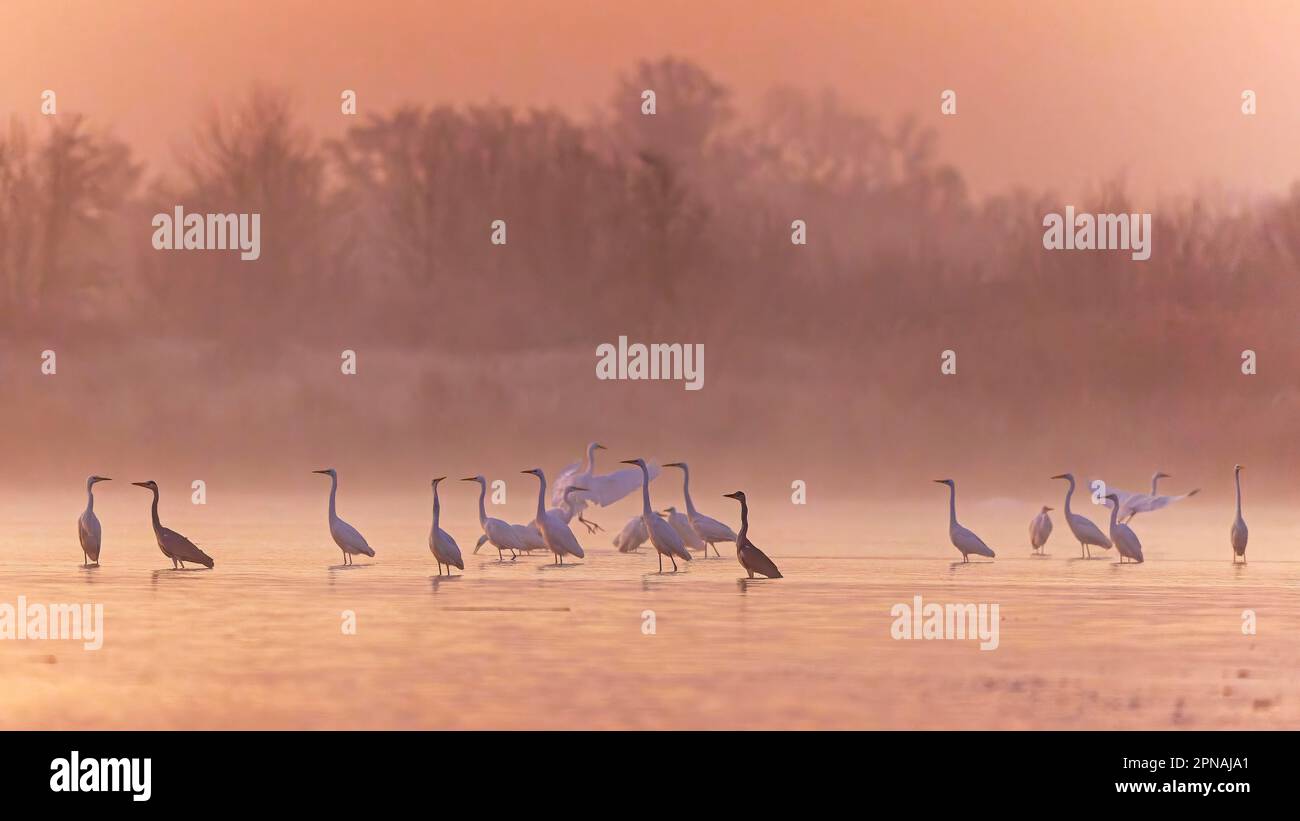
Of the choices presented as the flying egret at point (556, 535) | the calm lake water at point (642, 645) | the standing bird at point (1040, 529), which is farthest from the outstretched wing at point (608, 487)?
the standing bird at point (1040, 529)

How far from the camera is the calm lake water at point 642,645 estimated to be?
12.2m

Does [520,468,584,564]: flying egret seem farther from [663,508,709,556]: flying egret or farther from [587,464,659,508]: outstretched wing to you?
[587,464,659,508]: outstretched wing

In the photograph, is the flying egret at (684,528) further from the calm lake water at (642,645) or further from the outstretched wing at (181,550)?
the outstretched wing at (181,550)

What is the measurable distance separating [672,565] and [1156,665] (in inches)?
352

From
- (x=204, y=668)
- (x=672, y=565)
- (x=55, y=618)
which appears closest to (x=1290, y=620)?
(x=672, y=565)

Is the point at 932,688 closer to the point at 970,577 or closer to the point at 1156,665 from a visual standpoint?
the point at 1156,665

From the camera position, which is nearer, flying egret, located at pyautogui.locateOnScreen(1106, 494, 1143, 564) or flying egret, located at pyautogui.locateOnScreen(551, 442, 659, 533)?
flying egret, located at pyautogui.locateOnScreen(1106, 494, 1143, 564)

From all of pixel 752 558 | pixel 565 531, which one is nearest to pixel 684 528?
pixel 565 531

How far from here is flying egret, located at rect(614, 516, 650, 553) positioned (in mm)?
23984

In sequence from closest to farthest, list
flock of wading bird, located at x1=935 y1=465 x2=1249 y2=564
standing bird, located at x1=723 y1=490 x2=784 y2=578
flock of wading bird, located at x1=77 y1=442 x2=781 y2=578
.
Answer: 1. standing bird, located at x1=723 y1=490 x2=784 y2=578
2. flock of wading bird, located at x1=77 y1=442 x2=781 y2=578
3. flock of wading bird, located at x1=935 y1=465 x2=1249 y2=564

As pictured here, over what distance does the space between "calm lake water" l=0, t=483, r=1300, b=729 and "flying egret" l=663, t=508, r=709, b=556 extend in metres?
0.57

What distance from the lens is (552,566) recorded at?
73.4ft

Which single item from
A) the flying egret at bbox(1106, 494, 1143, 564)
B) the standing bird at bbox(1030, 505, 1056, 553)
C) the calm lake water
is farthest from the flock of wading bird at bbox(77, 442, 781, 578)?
the flying egret at bbox(1106, 494, 1143, 564)

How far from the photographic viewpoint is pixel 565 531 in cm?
2217
